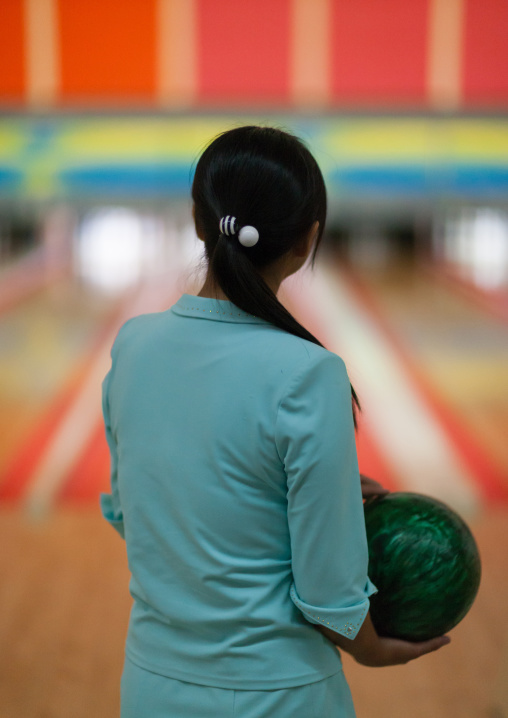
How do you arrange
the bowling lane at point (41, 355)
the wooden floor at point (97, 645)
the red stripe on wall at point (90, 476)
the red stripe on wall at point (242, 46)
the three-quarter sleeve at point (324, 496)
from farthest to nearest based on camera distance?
the bowling lane at point (41, 355), the red stripe on wall at point (90, 476), the red stripe on wall at point (242, 46), the wooden floor at point (97, 645), the three-quarter sleeve at point (324, 496)

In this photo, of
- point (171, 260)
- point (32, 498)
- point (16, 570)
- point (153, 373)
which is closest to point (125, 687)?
point (153, 373)

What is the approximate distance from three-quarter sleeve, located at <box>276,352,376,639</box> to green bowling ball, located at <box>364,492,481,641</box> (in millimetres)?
136

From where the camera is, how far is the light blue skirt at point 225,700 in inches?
21.8

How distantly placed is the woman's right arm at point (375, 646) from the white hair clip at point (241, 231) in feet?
0.98

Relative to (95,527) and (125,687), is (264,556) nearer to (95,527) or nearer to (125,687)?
(125,687)

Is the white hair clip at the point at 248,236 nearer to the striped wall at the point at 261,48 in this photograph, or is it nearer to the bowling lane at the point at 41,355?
the striped wall at the point at 261,48

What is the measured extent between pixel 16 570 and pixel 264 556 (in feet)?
4.77

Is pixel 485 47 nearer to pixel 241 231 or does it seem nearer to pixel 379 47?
pixel 379 47

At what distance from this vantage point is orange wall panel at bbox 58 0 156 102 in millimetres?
1951

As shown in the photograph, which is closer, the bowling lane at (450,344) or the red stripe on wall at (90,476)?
the red stripe on wall at (90,476)

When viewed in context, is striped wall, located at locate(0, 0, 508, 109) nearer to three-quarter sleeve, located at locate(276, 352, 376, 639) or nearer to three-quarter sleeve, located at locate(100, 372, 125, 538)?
three-quarter sleeve, located at locate(100, 372, 125, 538)

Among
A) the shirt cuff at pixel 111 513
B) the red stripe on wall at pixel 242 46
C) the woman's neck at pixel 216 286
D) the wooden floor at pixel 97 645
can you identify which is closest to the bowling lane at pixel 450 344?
Answer: the wooden floor at pixel 97 645

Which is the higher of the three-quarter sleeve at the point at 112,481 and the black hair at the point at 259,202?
the black hair at the point at 259,202

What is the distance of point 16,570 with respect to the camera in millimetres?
1832
